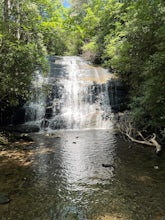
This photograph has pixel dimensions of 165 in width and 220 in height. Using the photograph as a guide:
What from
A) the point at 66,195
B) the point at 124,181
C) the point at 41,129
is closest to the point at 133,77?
the point at 41,129

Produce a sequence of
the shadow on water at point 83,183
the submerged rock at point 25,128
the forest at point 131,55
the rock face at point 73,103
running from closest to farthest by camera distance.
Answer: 1. the shadow on water at point 83,183
2. the forest at point 131,55
3. the submerged rock at point 25,128
4. the rock face at point 73,103

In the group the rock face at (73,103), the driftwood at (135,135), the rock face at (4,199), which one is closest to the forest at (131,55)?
the driftwood at (135,135)

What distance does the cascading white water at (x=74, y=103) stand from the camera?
15.8 meters

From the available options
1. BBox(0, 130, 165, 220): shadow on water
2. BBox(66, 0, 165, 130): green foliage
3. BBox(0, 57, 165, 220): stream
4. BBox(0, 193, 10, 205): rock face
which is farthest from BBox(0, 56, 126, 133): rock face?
BBox(0, 193, 10, 205): rock face

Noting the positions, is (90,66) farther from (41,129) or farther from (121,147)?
(121,147)

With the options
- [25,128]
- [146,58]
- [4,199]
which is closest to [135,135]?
[146,58]

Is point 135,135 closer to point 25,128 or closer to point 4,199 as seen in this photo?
point 25,128

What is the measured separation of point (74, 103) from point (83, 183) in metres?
11.3

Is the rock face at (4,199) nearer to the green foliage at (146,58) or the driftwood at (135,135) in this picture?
the driftwood at (135,135)

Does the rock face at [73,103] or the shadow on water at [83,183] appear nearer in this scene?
the shadow on water at [83,183]

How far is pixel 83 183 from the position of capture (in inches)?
247

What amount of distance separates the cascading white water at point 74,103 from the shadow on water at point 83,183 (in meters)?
5.50

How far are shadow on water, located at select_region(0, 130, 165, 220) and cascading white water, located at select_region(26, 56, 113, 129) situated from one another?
5496mm

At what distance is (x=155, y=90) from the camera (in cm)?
935
